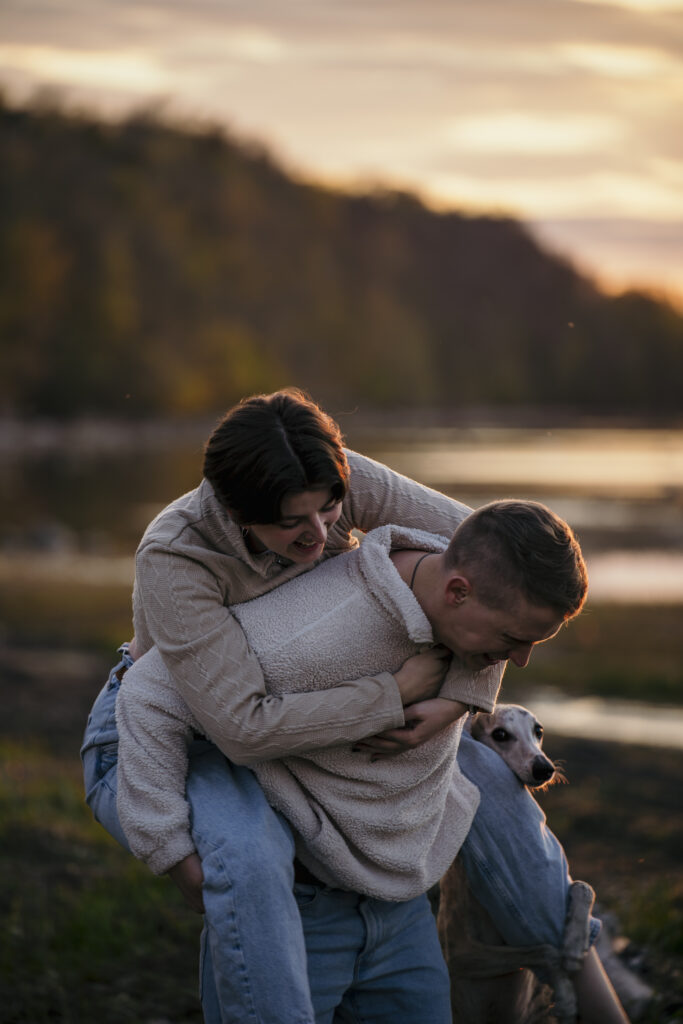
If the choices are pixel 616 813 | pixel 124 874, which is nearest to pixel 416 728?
pixel 124 874

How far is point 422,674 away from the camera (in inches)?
110

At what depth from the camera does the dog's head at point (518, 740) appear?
3184 mm

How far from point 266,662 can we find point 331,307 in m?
117

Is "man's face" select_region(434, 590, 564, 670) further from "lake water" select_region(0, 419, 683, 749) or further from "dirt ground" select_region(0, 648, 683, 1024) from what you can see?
"lake water" select_region(0, 419, 683, 749)

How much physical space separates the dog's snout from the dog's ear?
182 millimetres

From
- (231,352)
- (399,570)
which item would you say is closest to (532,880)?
(399,570)

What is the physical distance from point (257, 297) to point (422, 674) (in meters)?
112

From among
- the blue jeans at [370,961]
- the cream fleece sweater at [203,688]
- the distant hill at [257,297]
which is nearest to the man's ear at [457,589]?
the cream fleece sweater at [203,688]

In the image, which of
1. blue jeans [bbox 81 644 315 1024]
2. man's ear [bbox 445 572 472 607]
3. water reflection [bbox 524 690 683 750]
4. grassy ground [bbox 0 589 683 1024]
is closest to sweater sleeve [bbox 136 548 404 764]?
blue jeans [bbox 81 644 315 1024]

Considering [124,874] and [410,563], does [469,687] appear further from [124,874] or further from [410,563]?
[124,874]

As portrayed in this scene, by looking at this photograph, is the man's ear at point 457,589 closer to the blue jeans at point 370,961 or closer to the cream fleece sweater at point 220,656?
the cream fleece sweater at point 220,656

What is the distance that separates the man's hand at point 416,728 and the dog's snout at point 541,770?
1.56ft

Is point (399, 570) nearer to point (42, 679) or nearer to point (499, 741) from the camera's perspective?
point (499, 741)

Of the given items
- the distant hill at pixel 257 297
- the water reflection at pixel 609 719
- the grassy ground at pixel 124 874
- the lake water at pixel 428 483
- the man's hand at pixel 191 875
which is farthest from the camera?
the distant hill at pixel 257 297
